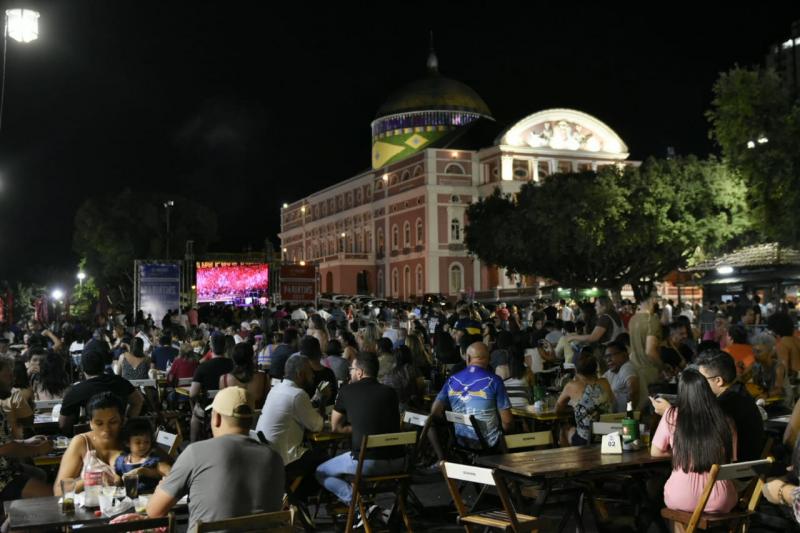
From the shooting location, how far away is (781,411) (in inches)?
384

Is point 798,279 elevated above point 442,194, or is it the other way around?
point 442,194

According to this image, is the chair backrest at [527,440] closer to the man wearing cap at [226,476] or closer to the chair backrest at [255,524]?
the man wearing cap at [226,476]

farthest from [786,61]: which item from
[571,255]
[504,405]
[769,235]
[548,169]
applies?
[504,405]

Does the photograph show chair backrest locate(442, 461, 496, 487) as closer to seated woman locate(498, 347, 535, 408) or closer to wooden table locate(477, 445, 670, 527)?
wooden table locate(477, 445, 670, 527)

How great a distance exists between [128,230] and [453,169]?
22.9 metres

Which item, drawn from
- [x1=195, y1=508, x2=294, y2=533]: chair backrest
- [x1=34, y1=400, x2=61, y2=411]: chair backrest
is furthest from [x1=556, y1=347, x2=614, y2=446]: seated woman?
[x1=34, y1=400, x2=61, y2=411]: chair backrest

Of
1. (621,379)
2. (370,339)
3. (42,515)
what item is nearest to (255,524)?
(42,515)

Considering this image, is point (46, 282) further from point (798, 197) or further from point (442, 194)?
point (798, 197)

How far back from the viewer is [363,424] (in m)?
7.67

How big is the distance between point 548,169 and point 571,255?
18620 mm

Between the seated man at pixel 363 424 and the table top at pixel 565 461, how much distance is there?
947 mm

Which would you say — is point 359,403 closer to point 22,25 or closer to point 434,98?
point 22,25

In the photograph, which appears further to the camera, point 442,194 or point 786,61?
point 786,61

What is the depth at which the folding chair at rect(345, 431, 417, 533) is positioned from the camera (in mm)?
7017
